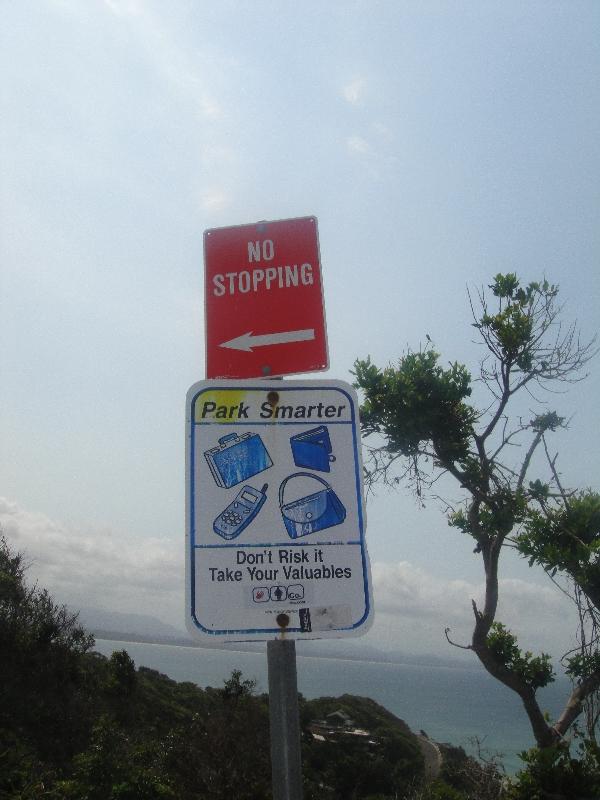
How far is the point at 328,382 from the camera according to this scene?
6.47ft

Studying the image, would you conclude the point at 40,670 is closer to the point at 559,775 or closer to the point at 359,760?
the point at 359,760

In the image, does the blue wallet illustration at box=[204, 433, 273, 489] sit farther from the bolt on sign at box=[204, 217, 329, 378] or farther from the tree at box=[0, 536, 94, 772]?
the tree at box=[0, 536, 94, 772]

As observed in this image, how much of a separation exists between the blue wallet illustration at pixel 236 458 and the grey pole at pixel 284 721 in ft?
1.56

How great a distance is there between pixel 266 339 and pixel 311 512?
67 centimetres

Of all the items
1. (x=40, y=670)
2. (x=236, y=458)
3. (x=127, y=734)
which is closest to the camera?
(x=236, y=458)

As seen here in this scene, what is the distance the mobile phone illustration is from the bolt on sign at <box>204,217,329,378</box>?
45cm

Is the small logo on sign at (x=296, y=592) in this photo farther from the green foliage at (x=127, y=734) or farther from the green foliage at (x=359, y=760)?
the green foliage at (x=359, y=760)

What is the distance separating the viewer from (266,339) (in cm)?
215

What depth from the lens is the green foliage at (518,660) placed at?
8.09 m

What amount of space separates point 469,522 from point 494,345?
2.66 m

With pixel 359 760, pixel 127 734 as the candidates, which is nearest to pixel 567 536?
pixel 127 734

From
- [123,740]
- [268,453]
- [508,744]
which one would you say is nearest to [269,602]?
[268,453]

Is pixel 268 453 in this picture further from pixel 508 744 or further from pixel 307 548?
pixel 508 744

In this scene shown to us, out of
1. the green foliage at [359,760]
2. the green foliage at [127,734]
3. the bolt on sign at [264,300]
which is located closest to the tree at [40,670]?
the green foliage at [127,734]
